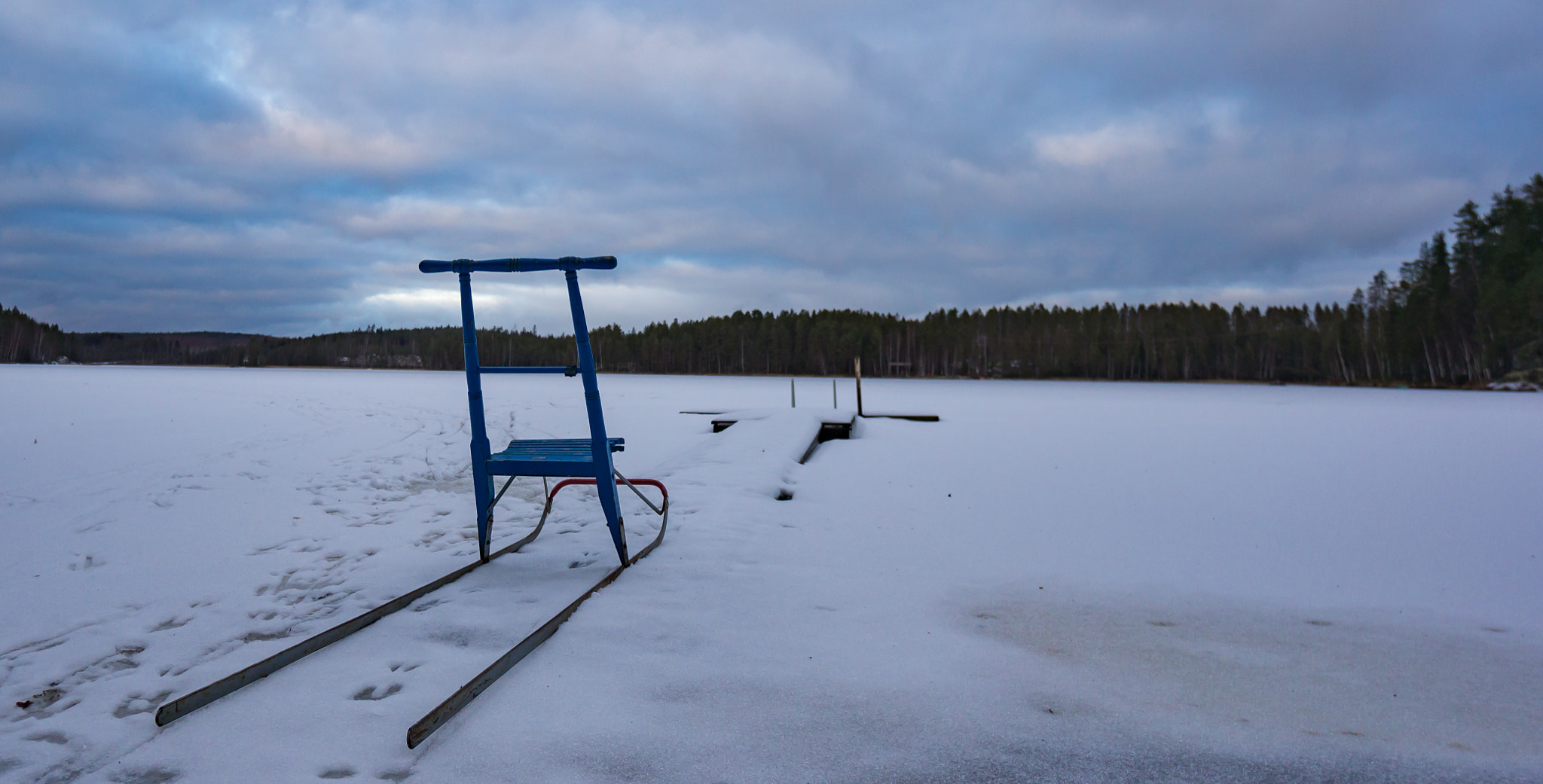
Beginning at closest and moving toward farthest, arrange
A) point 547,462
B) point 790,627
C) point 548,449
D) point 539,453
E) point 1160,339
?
point 790,627, point 547,462, point 539,453, point 548,449, point 1160,339

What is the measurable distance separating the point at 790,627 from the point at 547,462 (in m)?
1.73

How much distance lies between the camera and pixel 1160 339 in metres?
86.5

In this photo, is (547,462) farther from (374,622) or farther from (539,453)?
(374,622)

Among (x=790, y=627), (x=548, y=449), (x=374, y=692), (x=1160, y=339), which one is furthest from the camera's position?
(x=1160, y=339)

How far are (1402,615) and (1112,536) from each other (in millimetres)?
2105

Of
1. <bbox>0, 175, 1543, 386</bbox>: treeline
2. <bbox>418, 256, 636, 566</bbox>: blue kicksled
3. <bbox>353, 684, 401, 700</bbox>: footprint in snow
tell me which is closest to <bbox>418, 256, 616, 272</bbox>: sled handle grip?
<bbox>418, 256, 636, 566</bbox>: blue kicksled

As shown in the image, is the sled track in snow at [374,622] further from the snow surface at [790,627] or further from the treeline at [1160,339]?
the treeline at [1160,339]

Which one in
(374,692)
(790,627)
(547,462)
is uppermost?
(547,462)

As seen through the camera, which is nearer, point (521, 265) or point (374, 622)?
point (374, 622)

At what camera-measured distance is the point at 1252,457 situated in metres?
11.5

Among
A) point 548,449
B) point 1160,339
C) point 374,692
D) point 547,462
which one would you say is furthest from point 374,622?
point 1160,339

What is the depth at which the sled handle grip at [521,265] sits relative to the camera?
3969mm

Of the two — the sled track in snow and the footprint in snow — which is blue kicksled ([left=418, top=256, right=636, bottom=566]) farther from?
the footprint in snow

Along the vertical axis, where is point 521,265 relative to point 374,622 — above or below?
above
